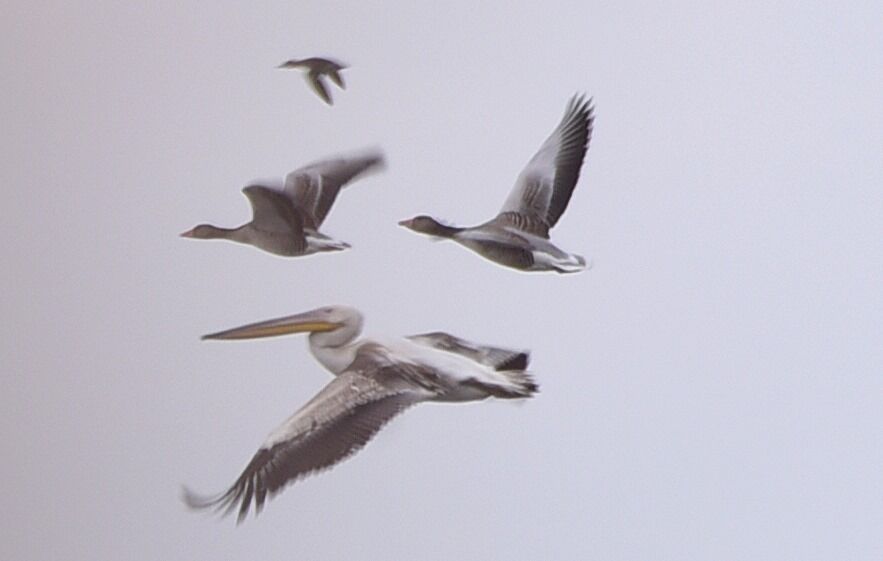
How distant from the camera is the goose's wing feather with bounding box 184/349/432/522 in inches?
64.5

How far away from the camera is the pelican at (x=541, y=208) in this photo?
1.66m

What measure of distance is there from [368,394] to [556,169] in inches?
13.6

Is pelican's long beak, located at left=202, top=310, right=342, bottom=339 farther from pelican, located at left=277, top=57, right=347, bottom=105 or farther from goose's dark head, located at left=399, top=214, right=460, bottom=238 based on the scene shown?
pelican, located at left=277, top=57, right=347, bottom=105

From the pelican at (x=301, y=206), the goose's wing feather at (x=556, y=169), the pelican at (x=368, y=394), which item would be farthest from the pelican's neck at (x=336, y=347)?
the goose's wing feather at (x=556, y=169)

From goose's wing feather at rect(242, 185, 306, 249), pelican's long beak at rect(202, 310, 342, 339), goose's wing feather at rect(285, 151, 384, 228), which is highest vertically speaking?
goose's wing feather at rect(285, 151, 384, 228)

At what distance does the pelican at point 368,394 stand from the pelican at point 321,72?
0.31 meters

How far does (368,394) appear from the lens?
1.64 meters

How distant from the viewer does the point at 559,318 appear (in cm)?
166

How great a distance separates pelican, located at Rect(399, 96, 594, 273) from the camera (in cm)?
166

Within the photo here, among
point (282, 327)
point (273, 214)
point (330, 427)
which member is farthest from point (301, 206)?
point (330, 427)

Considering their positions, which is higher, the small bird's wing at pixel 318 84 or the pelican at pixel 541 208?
the small bird's wing at pixel 318 84

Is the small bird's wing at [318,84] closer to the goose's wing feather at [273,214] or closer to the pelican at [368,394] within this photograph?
the goose's wing feather at [273,214]

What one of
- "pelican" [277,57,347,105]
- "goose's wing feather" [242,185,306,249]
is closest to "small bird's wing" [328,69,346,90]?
"pelican" [277,57,347,105]

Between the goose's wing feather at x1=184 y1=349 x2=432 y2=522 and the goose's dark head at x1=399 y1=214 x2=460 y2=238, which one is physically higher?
the goose's dark head at x1=399 y1=214 x2=460 y2=238
